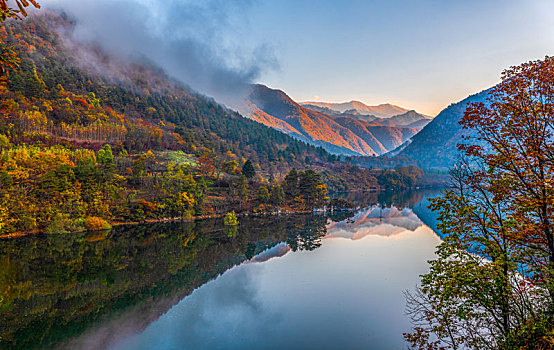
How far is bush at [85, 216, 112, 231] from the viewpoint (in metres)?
45.4

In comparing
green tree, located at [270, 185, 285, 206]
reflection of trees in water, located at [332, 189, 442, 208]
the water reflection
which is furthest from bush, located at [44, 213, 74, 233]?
reflection of trees in water, located at [332, 189, 442, 208]

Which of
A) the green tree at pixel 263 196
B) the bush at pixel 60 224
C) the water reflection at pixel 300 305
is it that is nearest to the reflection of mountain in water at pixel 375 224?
the water reflection at pixel 300 305

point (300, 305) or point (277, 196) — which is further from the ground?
point (277, 196)

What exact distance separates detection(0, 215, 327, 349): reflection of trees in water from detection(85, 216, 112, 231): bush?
187 centimetres

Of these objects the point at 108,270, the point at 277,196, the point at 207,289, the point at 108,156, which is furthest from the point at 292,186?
the point at 207,289

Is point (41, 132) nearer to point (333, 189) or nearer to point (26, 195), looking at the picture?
point (26, 195)

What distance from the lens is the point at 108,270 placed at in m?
29.7

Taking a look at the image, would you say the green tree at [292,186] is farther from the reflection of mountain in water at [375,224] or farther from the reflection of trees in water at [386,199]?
the reflection of trees in water at [386,199]

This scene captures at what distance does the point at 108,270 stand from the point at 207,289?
36.4ft

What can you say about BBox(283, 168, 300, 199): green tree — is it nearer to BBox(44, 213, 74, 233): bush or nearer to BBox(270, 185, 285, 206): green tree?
BBox(270, 185, 285, 206): green tree

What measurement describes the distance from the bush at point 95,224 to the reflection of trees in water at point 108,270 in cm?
187

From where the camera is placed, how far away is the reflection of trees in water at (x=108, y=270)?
19578mm

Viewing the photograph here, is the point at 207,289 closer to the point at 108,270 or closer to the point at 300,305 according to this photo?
the point at 300,305

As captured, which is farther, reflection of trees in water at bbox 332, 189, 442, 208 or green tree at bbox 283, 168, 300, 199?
reflection of trees in water at bbox 332, 189, 442, 208
